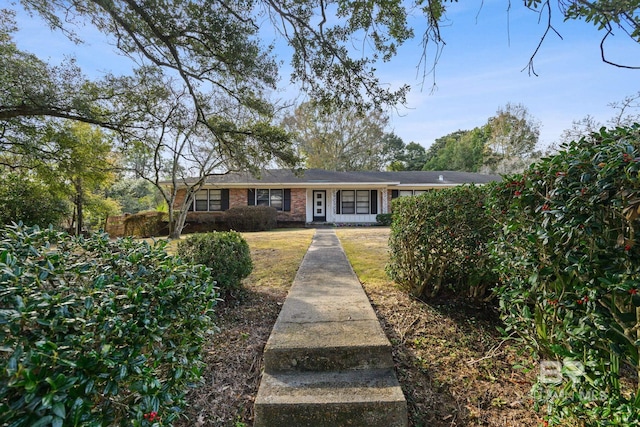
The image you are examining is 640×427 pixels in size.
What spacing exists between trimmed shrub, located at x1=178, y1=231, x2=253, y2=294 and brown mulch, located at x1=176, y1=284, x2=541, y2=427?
40 centimetres

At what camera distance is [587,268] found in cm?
154

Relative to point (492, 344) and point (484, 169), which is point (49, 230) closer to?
point (492, 344)

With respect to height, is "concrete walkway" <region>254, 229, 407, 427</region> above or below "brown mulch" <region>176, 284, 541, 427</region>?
Result: above

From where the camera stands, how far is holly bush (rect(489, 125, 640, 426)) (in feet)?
4.64

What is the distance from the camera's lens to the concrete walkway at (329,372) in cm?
204

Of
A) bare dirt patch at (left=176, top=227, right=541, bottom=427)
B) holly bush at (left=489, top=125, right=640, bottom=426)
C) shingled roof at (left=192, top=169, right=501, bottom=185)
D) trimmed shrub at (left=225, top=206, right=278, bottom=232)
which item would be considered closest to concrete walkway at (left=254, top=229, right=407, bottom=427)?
bare dirt patch at (left=176, top=227, right=541, bottom=427)

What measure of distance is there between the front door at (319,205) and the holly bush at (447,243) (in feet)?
54.6

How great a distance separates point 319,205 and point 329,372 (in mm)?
18564

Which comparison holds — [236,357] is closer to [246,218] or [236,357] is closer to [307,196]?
[246,218]

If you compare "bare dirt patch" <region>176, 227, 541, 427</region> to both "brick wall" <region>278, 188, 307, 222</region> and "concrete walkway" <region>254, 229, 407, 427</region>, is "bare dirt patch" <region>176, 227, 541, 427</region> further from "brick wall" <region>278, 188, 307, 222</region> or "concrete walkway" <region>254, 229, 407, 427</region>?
"brick wall" <region>278, 188, 307, 222</region>

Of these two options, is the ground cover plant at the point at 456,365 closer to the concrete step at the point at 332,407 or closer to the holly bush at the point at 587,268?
the concrete step at the point at 332,407

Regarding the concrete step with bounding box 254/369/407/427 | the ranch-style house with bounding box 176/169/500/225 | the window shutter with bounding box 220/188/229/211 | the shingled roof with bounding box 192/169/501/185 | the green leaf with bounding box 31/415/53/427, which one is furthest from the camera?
the window shutter with bounding box 220/188/229/211

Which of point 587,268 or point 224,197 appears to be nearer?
point 587,268

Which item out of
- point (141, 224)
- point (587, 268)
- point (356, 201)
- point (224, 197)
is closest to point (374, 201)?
point (356, 201)
